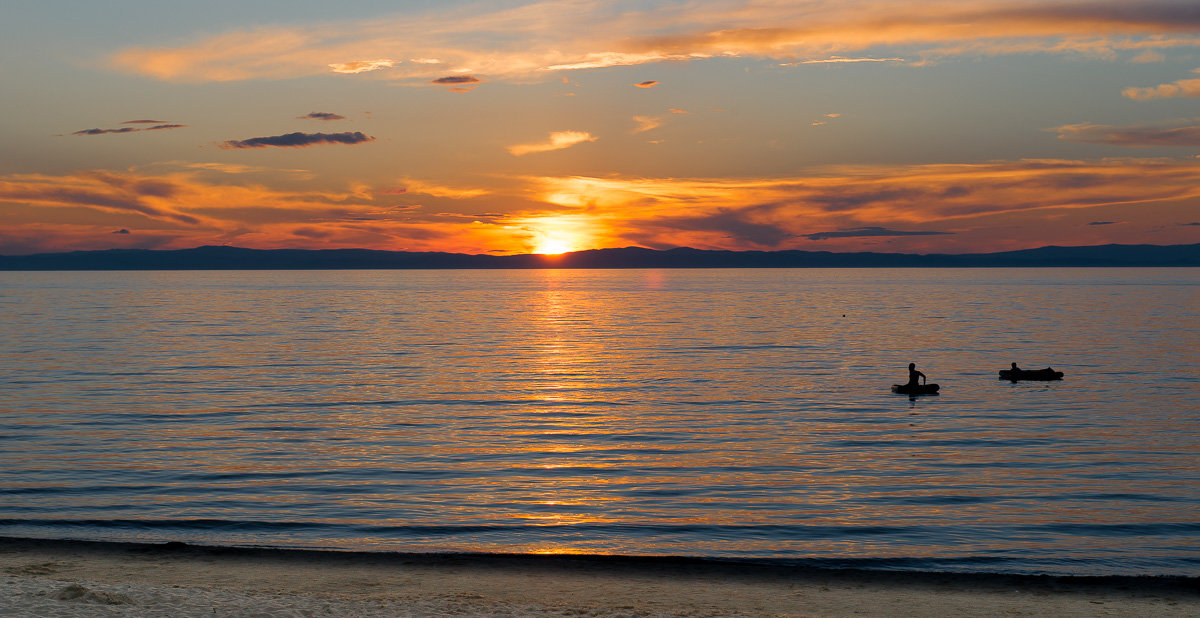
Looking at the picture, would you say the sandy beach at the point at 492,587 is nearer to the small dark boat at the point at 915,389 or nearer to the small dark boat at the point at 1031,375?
the small dark boat at the point at 915,389

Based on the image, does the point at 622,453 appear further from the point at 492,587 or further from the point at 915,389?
the point at 915,389

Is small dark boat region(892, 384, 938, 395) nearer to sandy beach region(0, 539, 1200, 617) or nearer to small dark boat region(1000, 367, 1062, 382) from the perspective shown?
small dark boat region(1000, 367, 1062, 382)

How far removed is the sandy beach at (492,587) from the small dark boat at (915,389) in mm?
28810

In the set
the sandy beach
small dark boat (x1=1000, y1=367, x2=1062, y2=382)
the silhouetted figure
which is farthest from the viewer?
small dark boat (x1=1000, y1=367, x2=1062, y2=382)

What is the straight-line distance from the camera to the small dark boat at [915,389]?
1826 inches

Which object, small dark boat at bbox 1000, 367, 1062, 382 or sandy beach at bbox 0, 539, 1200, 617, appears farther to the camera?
small dark boat at bbox 1000, 367, 1062, 382

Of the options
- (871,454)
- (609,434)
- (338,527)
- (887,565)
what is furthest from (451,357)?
(887,565)

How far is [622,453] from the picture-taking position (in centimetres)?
3231

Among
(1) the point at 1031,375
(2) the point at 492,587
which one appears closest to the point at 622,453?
(2) the point at 492,587

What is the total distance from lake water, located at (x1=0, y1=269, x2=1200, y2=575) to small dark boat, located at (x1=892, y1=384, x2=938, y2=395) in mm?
978

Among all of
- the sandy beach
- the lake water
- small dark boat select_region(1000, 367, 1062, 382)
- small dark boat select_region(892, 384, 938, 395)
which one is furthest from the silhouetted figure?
the sandy beach

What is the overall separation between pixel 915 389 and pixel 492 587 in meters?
33.9

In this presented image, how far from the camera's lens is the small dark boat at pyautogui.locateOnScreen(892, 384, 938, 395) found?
Result: 152 feet

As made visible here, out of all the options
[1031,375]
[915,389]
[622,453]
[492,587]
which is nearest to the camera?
[492,587]
